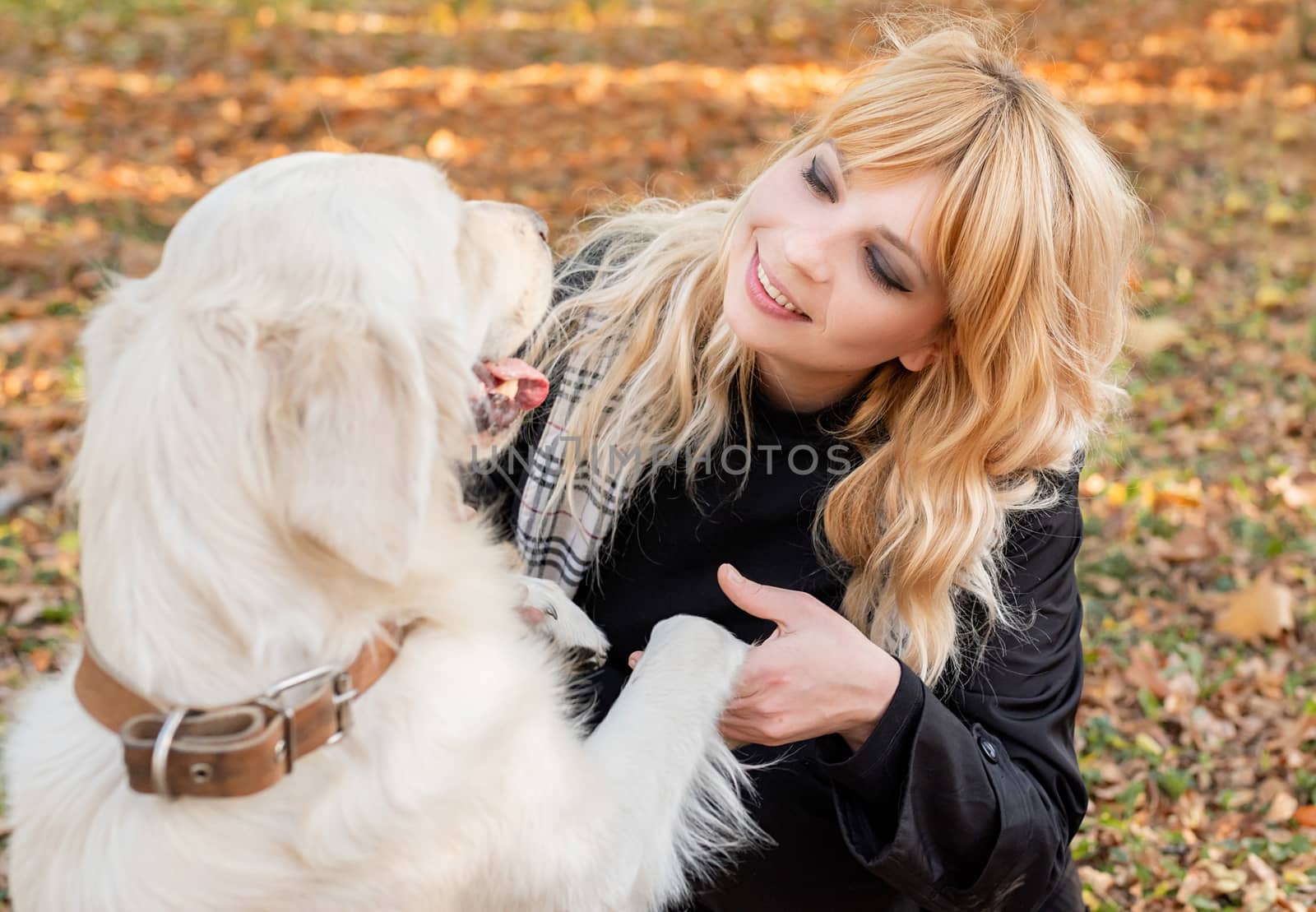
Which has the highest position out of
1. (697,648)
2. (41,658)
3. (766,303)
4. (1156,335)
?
(766,303)

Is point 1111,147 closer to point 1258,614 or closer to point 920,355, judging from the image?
point 1258,614

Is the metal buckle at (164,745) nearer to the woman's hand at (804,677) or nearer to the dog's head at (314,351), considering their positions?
the dog's head at (314,351)

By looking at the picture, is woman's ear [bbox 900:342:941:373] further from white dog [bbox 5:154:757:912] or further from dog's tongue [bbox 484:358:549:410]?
white dog [bbox 5:154:757:912]

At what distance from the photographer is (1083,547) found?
493cm

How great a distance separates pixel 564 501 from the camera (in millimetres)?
3033

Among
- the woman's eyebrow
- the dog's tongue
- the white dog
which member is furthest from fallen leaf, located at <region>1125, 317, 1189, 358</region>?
the white dog

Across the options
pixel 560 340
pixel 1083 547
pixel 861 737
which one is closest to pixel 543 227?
pixel 560 340

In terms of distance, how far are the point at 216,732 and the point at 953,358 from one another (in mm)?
1837

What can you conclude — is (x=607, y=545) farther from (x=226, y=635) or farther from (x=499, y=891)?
(x=226, y=635)

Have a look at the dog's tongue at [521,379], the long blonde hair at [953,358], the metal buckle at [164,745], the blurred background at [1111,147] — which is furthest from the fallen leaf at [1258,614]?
the metal buckle at [164,745]

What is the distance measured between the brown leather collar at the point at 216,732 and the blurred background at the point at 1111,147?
57.0 inches

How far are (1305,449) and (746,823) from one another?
4.08m

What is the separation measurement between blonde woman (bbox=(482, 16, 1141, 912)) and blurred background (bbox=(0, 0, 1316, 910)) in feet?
3.24

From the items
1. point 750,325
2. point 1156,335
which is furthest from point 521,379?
point 1156,335
